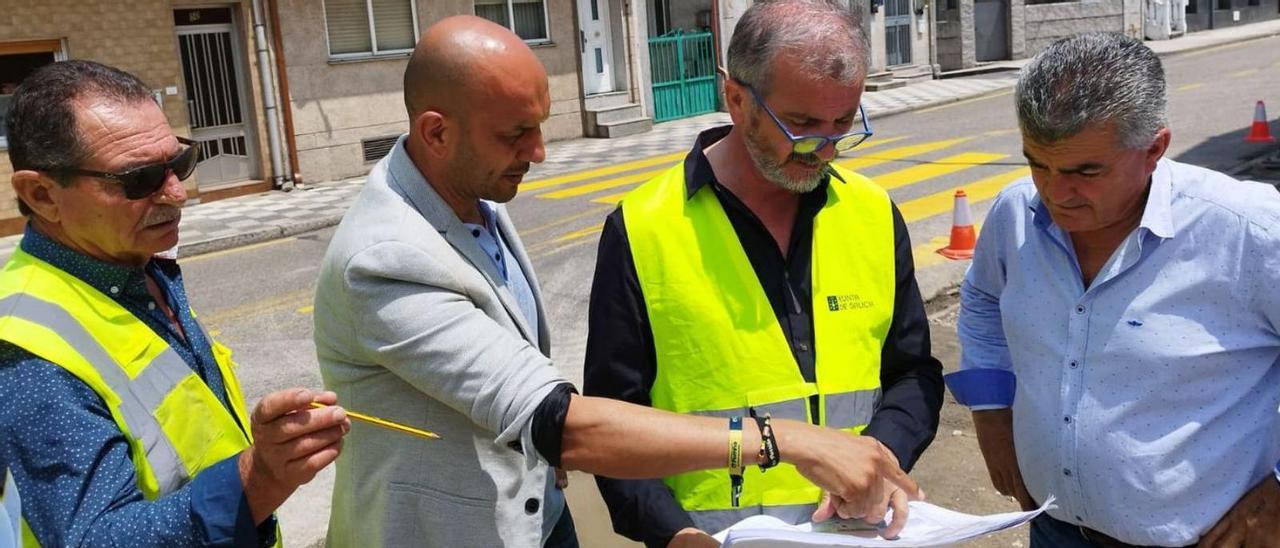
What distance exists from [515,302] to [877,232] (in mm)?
888

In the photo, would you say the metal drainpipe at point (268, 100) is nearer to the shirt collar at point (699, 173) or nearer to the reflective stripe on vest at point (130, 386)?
the shirt collar at point (699, 173)

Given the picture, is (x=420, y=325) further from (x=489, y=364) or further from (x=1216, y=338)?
(x=1216, y=338)

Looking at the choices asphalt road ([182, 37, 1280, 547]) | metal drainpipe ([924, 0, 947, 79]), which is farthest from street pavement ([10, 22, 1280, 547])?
metal drainpipe ([924, 0, 947, 79])

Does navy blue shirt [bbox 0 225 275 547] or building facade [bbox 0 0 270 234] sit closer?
navy blue shirt [bbox 0 225 275 547]

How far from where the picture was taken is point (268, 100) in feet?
49.8

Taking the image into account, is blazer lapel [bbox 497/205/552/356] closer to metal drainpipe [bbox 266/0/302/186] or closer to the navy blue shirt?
the navy blue shirt

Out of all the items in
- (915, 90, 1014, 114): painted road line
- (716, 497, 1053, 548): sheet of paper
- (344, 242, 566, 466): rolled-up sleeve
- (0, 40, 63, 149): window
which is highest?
(0, 40, 63, 149): window

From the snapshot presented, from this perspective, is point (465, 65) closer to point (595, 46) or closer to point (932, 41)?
point (595, 46)

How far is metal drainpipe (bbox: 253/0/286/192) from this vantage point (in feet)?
49.0

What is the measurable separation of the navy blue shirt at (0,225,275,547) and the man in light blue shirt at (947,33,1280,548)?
5.75 feet

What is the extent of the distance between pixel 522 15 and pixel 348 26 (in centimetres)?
349

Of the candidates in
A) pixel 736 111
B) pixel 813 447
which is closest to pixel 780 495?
pixel 813 447

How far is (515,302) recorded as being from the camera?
88.7 inches

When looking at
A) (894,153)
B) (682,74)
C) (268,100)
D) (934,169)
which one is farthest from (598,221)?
(682,74)
